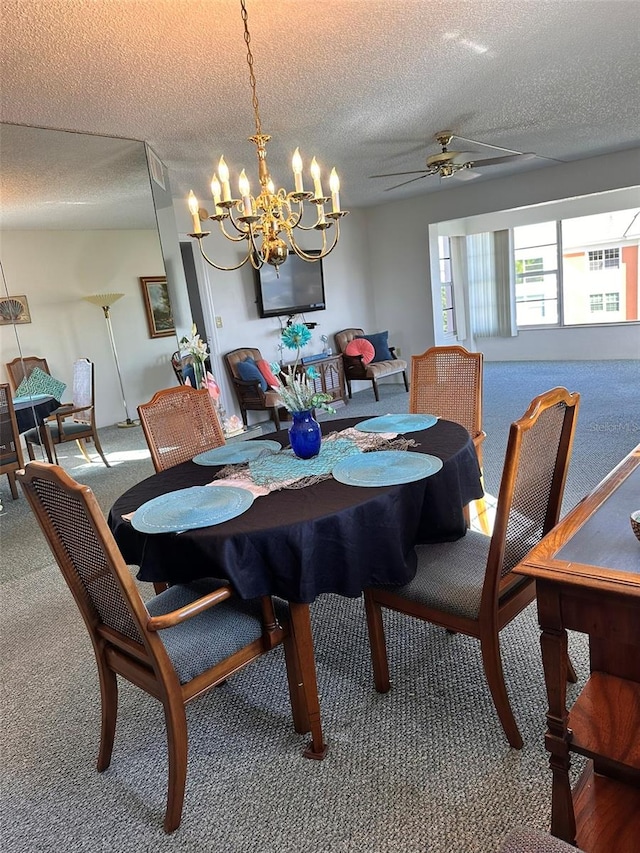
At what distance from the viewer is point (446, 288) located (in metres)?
8.50

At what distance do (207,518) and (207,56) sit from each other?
2267mm

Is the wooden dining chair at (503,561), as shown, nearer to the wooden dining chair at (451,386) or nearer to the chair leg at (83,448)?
the wooden dining chair at (451,386)

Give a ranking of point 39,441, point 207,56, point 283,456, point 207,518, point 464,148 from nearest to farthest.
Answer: point 207,518, point 283,456, point 207,56, point 39,441, point 464,148

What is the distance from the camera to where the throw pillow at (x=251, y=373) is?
587cm

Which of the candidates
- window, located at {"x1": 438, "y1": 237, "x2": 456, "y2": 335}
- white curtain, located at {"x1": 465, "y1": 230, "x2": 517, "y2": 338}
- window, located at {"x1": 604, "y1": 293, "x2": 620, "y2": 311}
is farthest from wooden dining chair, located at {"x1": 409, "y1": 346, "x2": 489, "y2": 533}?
window, located at {"x1": 604, "y1": 293, "x2": 620, "y2": 311}

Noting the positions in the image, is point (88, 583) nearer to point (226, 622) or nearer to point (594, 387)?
point (226, 622)

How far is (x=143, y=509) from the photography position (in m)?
1.74

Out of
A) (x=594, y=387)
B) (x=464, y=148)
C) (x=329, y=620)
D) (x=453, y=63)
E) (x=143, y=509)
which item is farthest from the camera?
(x=594, y=387)

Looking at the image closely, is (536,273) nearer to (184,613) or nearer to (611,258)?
(611,258)

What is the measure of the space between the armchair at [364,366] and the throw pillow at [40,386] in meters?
4.02

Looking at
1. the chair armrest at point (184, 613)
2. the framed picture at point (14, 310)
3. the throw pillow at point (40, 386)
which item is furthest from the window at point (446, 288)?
the chair armrest at point (184, 613)

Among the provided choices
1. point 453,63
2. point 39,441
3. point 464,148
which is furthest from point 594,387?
point 39,441

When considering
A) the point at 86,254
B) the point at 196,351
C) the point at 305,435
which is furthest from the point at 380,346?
the point at 305,435

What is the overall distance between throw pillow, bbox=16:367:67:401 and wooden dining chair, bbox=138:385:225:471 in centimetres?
137
